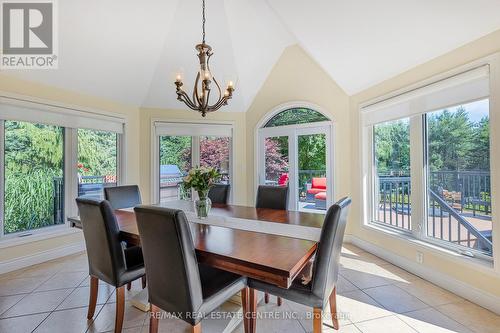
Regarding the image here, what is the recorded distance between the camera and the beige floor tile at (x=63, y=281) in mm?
2592

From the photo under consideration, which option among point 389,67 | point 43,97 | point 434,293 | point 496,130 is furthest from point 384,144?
point 43,97

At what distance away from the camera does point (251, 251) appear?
1484mm

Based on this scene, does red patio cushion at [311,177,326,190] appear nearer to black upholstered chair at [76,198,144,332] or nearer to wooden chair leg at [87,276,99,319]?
black upholstered chair at [76,198,144,332]

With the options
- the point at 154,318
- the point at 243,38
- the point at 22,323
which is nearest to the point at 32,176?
the point at 22,323

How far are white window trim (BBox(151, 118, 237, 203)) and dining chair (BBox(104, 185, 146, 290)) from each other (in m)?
1.52

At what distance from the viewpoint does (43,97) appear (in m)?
3.30

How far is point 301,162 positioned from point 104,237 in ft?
11.1

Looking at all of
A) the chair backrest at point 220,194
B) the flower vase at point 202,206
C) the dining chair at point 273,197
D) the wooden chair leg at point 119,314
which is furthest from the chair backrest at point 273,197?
the wooden chair leg at point 119,314

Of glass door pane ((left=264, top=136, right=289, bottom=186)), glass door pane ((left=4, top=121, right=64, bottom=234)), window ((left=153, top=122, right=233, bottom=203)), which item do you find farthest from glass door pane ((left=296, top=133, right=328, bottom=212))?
glass door pane ((left=4, top=121, right=64, bottom=234))

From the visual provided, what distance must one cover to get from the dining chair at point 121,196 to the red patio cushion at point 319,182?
112 inches

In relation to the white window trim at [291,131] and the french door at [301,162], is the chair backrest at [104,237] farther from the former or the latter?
the white window trim at [291,131]

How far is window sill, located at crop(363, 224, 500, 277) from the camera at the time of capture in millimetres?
2160

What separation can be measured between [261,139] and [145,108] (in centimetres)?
226

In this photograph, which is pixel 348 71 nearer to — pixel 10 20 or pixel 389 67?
pixel 389 67
